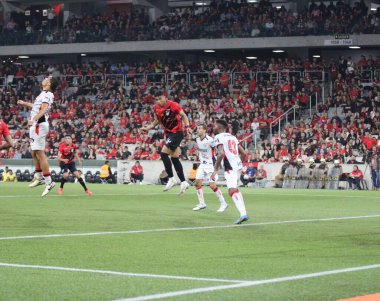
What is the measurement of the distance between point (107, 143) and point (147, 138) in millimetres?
2485

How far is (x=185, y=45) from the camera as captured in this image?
2156 inches

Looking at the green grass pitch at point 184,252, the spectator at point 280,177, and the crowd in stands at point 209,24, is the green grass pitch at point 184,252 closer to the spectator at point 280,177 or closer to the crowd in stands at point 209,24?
the spectator at point 280,177

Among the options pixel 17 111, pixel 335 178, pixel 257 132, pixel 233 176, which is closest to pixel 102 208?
pixel 233 176

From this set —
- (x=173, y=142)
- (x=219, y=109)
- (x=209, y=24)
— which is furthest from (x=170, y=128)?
(x=209, y=24)

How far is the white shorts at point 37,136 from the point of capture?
19.5 m

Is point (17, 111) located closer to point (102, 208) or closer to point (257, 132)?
point (257, 132)

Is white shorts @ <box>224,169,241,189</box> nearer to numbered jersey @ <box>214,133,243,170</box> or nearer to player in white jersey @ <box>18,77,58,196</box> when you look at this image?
numbered jersey @ <box>214,133,243,170</box>

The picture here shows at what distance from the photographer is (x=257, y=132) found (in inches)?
1779

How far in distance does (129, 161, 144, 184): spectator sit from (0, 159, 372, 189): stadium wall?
0.28 meters

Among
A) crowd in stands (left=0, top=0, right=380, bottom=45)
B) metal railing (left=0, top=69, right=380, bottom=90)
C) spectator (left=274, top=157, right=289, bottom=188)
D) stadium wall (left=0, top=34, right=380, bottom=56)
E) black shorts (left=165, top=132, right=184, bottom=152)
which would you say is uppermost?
crowd in stands (left=0, top=0, right=380, bottom=45)

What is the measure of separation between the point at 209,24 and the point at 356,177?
19.2m

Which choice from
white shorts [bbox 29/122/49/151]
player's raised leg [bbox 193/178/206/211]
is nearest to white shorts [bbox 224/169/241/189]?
player's raised leg [bbox 193/178/206/211]

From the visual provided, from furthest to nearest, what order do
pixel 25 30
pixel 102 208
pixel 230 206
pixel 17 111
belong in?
pixel 25 30 < pixel 17 111 < pixel 230 206 < pixel 102 208

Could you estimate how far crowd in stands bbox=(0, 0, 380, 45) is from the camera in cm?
5034
